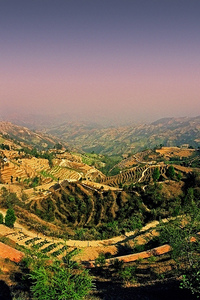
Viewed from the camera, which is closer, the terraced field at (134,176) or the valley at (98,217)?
the valley at (98,217)

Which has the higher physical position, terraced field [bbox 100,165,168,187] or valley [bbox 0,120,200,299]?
valley [bbox 0,120,200,299]

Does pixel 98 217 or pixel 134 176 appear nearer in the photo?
pixel 98 217

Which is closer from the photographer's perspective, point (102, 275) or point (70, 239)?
point (102, 275)

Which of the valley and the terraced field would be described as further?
the terraced field

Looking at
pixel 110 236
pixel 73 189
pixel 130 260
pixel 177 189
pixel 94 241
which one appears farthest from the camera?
pixel 73 189

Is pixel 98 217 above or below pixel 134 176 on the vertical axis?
above

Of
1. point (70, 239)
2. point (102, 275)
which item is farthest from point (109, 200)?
point (102, 275)

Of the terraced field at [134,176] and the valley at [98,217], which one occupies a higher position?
the valley at [98,217]

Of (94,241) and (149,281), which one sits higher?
(149,281)

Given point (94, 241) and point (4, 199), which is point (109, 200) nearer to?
point (94, 241)

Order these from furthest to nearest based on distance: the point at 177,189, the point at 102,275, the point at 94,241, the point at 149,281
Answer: the point at 177,189 < the point at 94,241 < the point at 102,275 < the point at 149,281

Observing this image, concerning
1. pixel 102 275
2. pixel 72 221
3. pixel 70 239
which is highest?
pixel 102 275
